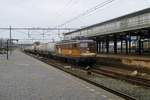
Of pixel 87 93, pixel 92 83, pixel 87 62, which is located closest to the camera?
pixel 87 93

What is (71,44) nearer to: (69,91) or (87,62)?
(87,62)

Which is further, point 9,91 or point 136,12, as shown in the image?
point 136,12

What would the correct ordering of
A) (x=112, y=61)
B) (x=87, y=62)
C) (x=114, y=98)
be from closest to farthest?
(x=114, y=98) → (x=87, y=62) → (x=112, y=61)

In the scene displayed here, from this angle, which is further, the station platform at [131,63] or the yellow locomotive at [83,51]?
the yellow locomotive at [83,51]

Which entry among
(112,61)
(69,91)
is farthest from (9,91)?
(112,61)

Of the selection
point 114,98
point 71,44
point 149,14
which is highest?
point 149,14

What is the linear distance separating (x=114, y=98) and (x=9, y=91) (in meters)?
4.75

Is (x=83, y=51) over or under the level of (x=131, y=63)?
over

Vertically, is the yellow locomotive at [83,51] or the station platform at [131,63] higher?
the yellow locomotive at [83,51]

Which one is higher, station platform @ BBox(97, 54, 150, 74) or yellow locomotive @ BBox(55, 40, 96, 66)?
yellow locomotive @ BBox(55, 40, 96, 66)

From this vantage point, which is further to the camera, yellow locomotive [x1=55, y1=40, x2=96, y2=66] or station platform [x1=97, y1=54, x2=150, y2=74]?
yellow locomotive [x1=55, y1=40, x2=96, y2=66]

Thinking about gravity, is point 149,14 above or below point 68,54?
above

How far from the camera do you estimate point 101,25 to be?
61.0m

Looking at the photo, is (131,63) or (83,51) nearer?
(131,63)
